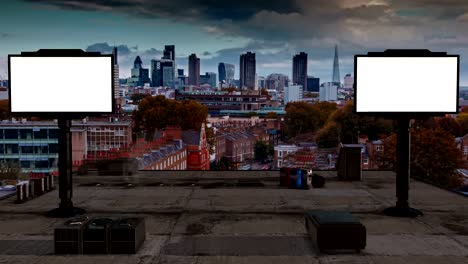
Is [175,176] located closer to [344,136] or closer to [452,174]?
[452,174]

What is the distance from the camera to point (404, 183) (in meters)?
17.5

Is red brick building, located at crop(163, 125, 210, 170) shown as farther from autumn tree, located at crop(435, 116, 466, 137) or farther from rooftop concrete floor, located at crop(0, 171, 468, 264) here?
rooftop concrete floor, located at crop(0, 171, 468, 264)

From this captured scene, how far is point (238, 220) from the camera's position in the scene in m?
17.3

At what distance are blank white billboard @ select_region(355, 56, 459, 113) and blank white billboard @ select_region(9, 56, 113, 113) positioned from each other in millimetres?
7973

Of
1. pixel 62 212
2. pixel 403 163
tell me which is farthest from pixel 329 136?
pixel 62 212

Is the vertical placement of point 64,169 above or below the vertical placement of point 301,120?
below

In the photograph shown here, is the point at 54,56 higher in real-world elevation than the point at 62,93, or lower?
higher

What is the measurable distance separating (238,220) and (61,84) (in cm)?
697

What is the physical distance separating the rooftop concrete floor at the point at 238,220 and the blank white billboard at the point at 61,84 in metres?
3.63

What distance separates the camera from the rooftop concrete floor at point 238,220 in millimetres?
13398

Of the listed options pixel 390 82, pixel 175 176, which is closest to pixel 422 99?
pixel 390 82

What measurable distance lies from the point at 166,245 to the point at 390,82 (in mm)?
8491

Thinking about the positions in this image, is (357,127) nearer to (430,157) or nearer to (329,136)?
(329,136)

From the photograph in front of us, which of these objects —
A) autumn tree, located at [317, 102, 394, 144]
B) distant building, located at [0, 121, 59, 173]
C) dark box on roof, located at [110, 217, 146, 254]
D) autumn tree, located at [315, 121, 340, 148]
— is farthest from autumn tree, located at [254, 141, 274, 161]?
dark box on roof, located at [110, 217, 146, 254]
